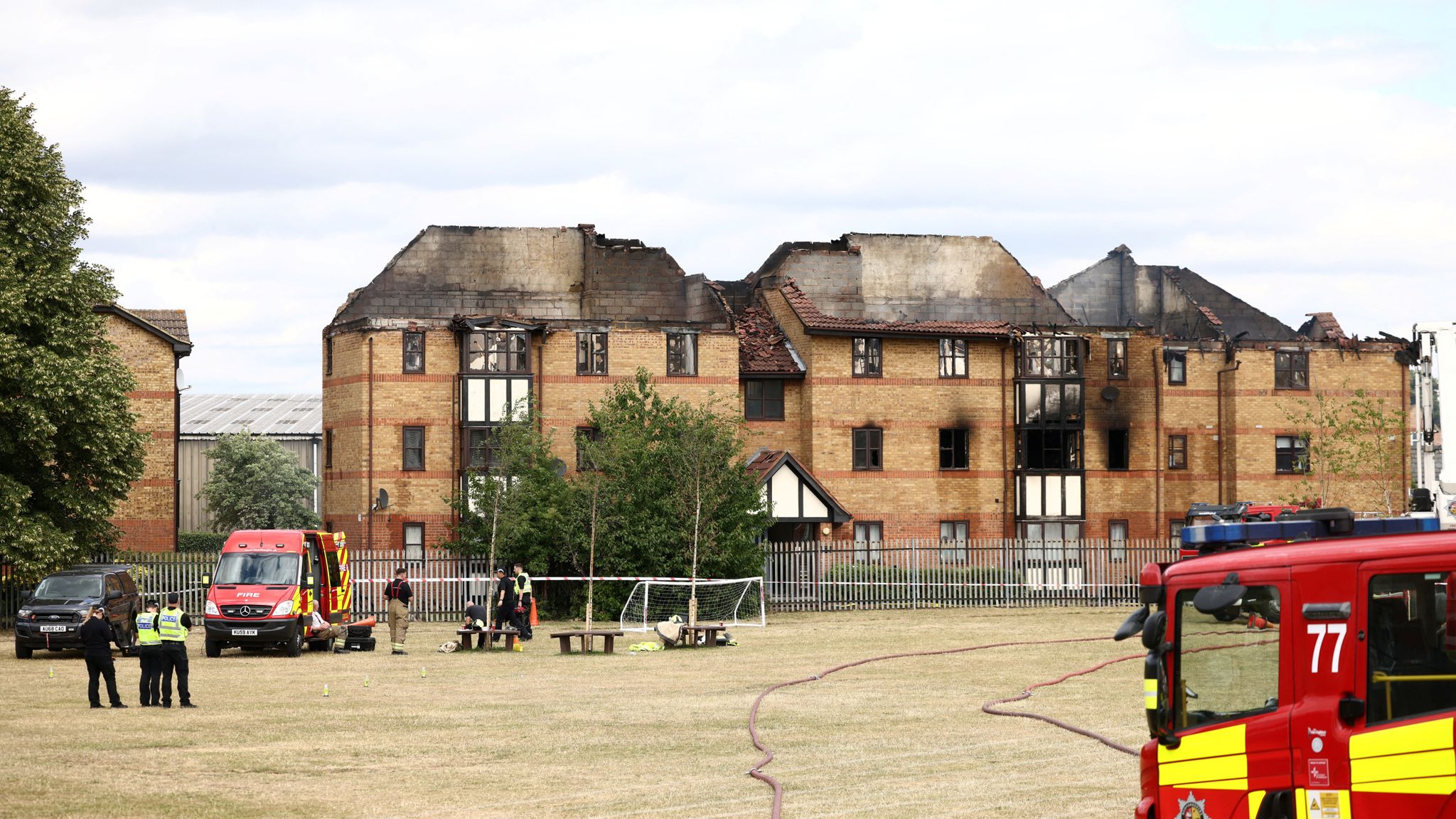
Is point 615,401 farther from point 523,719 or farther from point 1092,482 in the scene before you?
point 523,719

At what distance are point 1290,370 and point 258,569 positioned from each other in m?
40.6

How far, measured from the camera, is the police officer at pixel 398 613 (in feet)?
106

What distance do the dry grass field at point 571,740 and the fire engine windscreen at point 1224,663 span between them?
3.94 metres

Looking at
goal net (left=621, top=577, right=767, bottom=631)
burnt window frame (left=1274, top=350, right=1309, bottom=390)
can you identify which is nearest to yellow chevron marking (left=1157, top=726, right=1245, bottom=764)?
→ goal net (left=621, top=577, right=767, bottom=631)

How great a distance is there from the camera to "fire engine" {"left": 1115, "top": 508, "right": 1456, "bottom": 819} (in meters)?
8.41

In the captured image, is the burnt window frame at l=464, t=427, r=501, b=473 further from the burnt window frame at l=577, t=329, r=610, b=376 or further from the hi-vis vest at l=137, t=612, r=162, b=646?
the hi-vis vest at l=137, t=612, r=162, b=646

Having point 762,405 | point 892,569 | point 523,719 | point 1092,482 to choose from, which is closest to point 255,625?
point 523,719

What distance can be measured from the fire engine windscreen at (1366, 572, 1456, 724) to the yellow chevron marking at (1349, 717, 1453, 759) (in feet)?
0.30

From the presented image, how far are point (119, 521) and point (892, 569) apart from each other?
83.4ft

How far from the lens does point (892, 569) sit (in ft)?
155

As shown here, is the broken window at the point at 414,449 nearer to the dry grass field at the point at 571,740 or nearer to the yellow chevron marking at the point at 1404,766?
the dry grass field at the point at 571,740

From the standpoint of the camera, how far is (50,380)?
121 ft

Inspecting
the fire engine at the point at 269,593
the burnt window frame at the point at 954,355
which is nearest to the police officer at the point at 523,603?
the fire engine at the point at 269,593

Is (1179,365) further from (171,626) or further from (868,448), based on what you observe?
(171,626)
